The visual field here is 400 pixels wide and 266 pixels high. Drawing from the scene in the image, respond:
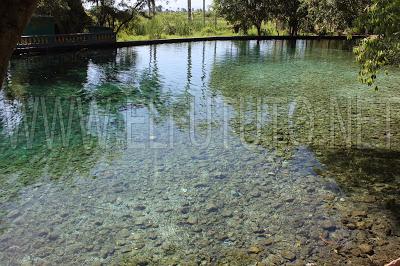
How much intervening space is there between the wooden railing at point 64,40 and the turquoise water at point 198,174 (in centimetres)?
918

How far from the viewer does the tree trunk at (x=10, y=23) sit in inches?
77.5

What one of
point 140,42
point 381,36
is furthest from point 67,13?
point 381,36

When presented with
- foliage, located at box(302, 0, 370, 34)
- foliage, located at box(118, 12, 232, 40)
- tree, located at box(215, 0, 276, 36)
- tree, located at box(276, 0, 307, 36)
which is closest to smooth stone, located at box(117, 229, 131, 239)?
foliage, located at box(302, 0, 370, 34)

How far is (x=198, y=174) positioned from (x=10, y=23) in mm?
6043

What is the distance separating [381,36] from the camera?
25.7 feet

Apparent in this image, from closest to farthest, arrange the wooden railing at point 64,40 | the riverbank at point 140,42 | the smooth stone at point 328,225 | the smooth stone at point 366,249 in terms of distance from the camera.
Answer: the smooth stone at point 366,249, the smooth stone at point 328,225, the wooden railing at point 64,40, the riverbank at point 140,42

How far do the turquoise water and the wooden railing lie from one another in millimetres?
9182

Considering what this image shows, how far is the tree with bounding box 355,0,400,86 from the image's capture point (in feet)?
23.5

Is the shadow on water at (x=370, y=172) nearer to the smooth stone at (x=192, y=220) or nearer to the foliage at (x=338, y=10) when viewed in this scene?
the smooth stone at (x=192, y=220)

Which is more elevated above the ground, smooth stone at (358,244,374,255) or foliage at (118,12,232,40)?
foliage at (118,12,232,40)

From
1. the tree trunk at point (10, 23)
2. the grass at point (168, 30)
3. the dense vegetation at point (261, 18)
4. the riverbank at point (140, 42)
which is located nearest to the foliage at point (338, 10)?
the dense vegetation at point (261, 18)

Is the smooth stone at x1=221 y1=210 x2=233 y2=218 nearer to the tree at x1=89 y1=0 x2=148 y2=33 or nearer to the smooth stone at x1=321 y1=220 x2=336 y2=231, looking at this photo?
the smooth stone at x1=321 y1=220 x2=336 y2=231

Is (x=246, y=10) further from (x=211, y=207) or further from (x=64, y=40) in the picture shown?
(x=211, y=207)

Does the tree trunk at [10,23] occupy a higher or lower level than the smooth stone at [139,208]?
higher
